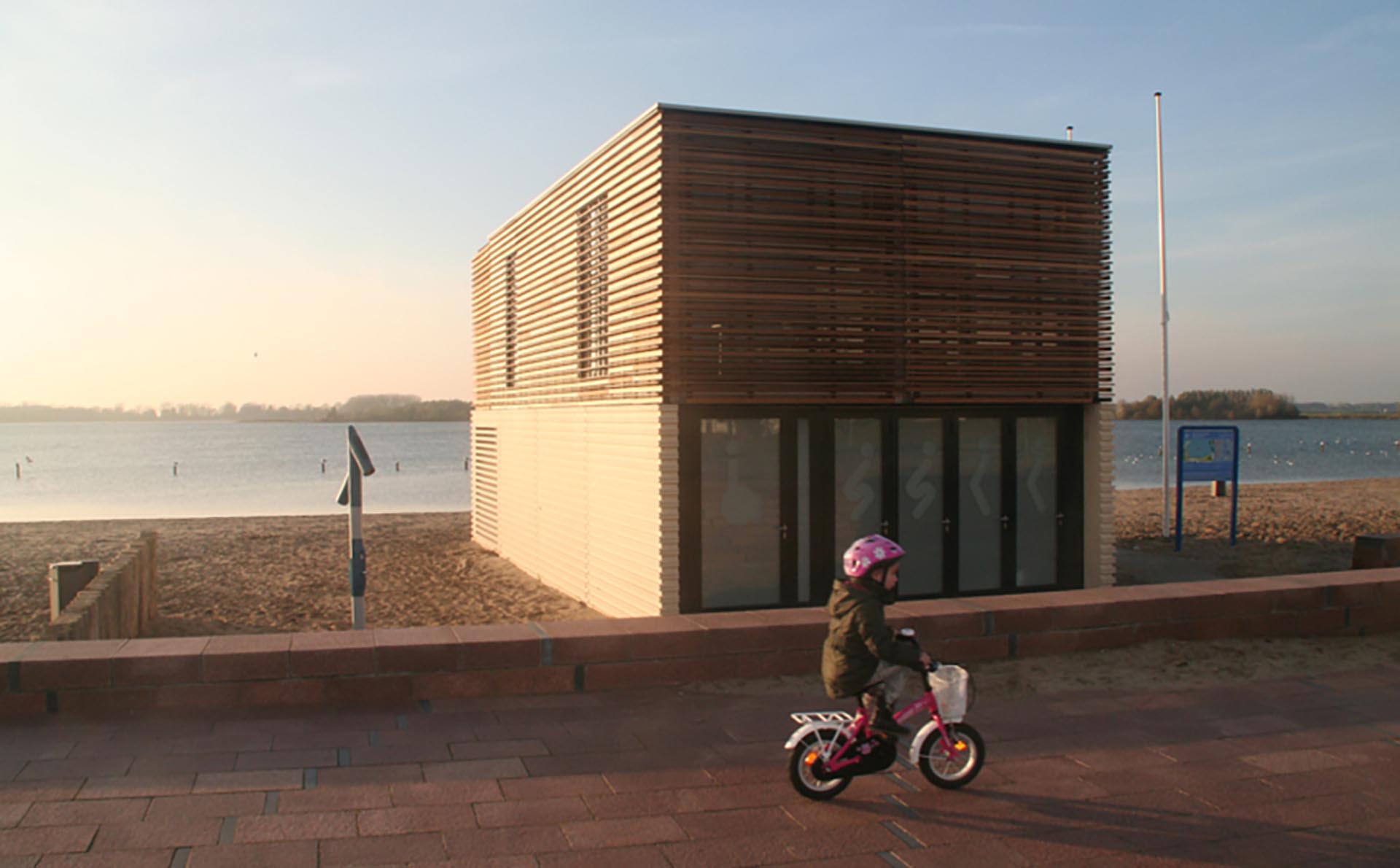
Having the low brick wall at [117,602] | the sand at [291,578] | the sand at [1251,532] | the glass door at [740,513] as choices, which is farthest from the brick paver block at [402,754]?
the sand at [1251,532]

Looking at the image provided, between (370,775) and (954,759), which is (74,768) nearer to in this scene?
(370,775)

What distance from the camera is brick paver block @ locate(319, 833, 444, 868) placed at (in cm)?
449

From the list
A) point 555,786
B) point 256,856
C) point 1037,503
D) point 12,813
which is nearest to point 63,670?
point 12,813

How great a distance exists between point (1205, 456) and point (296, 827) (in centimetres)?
1727

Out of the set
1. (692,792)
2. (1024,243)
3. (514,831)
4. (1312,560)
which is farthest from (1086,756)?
(1312,560)

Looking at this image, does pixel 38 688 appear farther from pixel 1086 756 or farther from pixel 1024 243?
pixel 1024 243

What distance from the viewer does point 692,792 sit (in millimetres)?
5355

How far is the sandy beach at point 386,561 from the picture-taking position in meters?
13.9

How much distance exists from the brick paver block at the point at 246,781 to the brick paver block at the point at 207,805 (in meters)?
0.08

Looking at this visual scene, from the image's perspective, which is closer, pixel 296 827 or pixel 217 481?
pixel 296 827

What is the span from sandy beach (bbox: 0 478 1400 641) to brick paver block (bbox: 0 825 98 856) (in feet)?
27.4

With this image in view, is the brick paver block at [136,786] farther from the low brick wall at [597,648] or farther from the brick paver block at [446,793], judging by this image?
the low brick wall at [597,648]

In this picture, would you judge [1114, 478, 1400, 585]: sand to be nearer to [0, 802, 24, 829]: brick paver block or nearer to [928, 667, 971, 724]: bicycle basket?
[928, 667, 971, 724]: bicycle basket

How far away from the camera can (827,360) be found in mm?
11547
